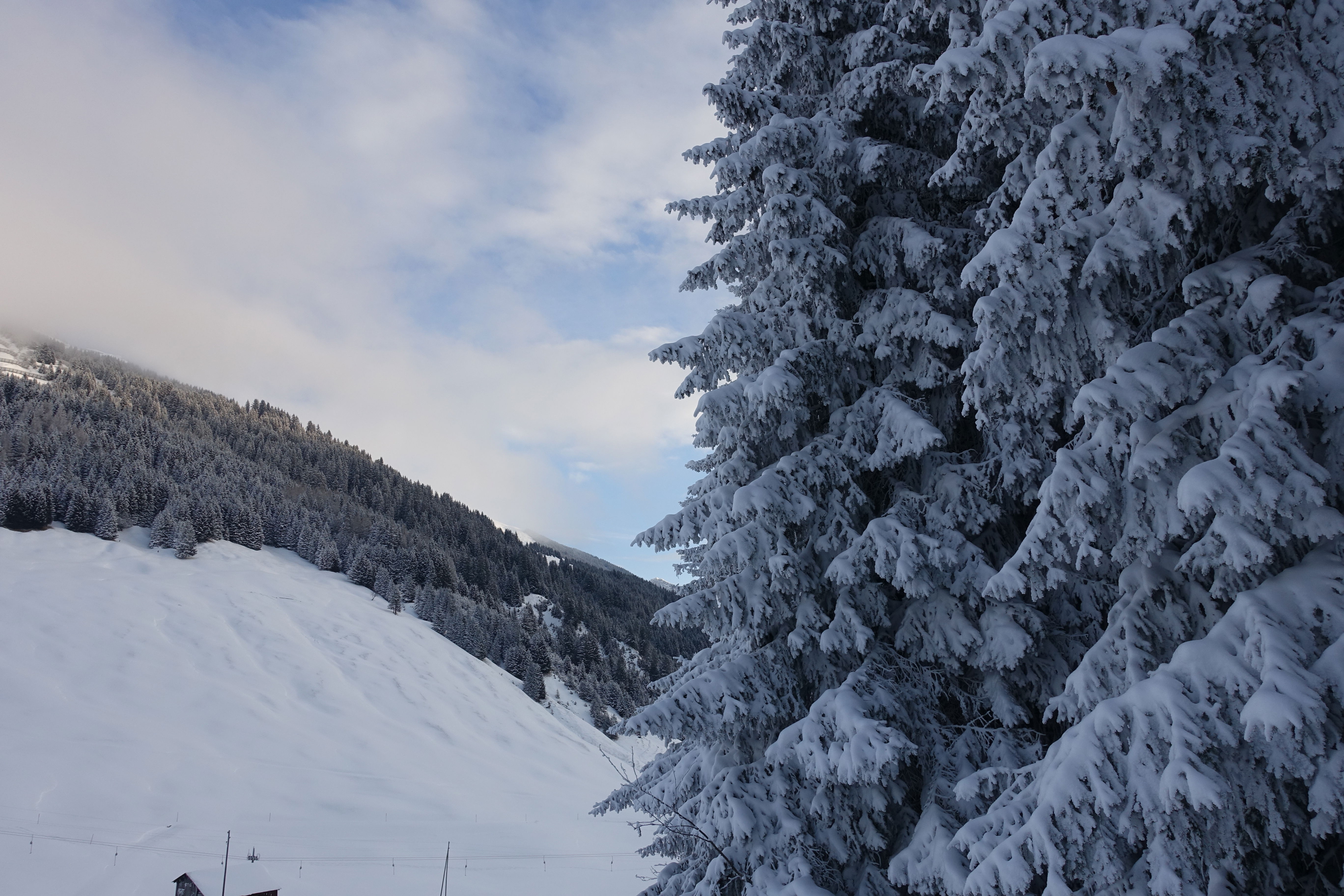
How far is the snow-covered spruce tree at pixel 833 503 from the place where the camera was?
581 centimetres

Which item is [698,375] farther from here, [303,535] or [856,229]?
[303,535]

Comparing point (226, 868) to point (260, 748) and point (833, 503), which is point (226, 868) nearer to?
point (260, 748)

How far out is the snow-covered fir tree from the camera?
11.1 ft

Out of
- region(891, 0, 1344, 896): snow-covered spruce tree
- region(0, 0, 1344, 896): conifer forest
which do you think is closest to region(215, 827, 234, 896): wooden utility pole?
region(0, 0, 1344, 896): conifer forest

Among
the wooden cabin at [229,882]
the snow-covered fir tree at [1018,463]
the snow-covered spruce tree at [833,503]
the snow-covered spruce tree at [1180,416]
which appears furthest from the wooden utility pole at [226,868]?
the snow-covered spruce tree at [1180,416]

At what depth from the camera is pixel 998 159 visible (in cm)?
688

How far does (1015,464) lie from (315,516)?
113 m

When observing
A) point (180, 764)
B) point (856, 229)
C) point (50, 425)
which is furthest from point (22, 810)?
point (50, 425)

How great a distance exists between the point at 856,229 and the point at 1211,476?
196 inches

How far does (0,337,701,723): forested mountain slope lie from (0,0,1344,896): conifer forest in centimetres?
7743

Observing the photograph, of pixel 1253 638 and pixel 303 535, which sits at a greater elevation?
pixel 303 535

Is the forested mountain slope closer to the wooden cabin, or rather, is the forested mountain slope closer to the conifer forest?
the wooden cabin

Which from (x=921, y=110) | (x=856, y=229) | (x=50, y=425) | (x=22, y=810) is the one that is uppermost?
(x=50, y=425)

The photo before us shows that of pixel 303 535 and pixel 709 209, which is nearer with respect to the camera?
pixel 709 209
